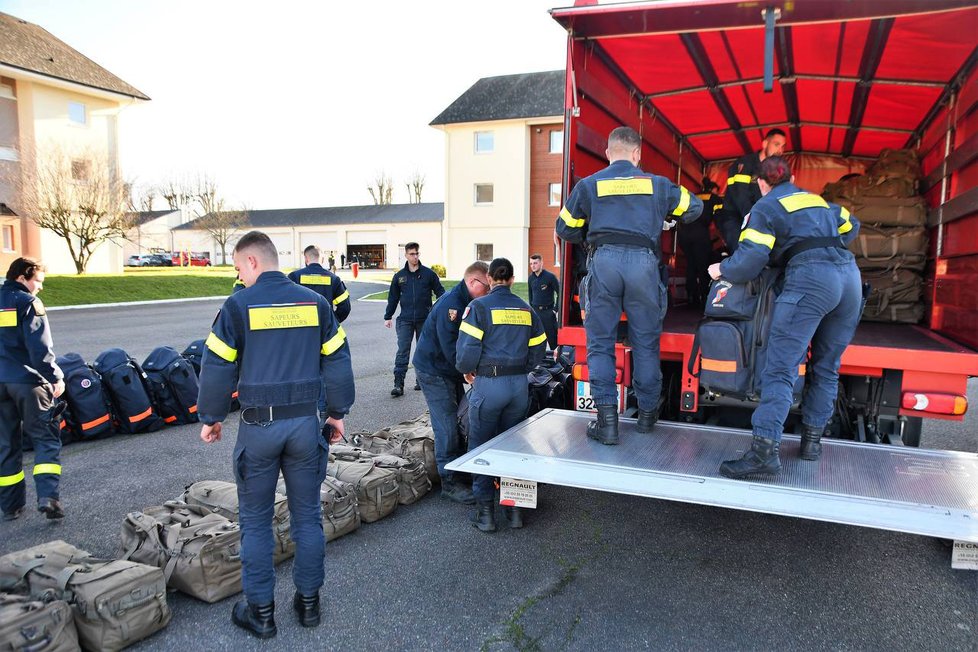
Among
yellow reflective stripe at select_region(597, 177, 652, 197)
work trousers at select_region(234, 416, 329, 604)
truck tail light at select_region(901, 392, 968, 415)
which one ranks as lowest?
work trousers at select_region(234, 416, 329, 604)

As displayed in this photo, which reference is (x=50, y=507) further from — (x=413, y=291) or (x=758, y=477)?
(x=413, y=291)

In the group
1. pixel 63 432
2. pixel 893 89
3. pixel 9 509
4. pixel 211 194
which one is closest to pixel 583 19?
pixel 893 89

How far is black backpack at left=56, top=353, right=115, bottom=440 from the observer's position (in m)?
5.91

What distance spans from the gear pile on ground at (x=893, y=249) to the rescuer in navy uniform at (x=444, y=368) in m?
3.36

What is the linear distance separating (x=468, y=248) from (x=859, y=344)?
3114 cm

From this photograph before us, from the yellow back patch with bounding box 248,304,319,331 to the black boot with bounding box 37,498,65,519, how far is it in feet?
7.66

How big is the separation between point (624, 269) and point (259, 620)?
253 cm

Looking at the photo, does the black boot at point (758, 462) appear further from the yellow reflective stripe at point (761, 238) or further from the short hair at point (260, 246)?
the short hair at point (260, 246)

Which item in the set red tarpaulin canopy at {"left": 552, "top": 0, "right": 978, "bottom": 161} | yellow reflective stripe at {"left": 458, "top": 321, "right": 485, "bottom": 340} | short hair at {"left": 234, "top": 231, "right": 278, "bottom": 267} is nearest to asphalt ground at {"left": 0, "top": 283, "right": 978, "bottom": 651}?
yellow reflective stripe at {"left": 458, "top": 321, "right": 485, "bottom": 340}

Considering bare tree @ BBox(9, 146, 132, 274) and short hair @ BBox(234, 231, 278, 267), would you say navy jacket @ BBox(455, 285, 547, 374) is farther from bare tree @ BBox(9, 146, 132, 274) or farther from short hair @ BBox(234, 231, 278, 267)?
bare tree @ BBox(9, 146, 132, 274)

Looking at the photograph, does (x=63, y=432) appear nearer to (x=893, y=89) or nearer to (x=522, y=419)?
(x=522, y=419)

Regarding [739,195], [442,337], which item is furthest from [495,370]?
[739,195]

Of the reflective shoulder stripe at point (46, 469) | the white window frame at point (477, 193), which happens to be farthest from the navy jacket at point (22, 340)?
the white window frame at point (477, 193)

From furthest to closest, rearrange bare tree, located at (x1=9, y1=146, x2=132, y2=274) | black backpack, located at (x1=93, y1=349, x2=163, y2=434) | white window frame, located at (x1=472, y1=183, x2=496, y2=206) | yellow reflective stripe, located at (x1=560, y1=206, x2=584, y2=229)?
white window frame, located at (x1=472, y1=183, x2=496, y2=206) < bare tree, located at (x1=9, y1=146, x2=132, y2=274) < black backpack, located at (x1=93, y1=349, x2=163, y2=434) < yellow reflective stripe, located at (x1=560, y1=206, x2=584, y2=229)
